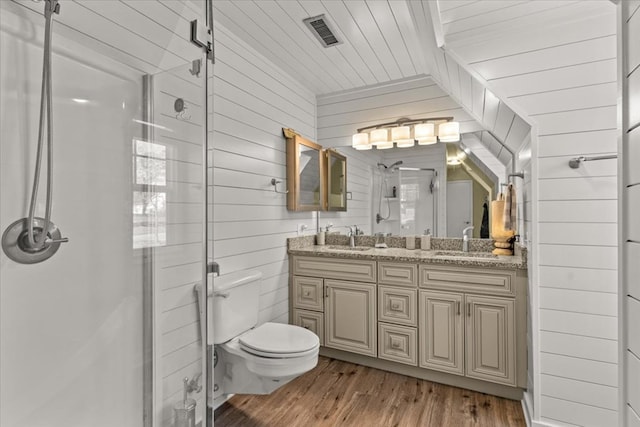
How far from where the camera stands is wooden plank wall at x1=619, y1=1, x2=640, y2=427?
0.54m

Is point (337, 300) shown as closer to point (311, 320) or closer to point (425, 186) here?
point (311, 320)

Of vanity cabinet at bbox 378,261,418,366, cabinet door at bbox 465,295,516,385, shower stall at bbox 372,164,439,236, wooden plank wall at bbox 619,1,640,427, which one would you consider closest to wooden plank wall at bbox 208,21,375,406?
shower stall at bbox 372,164,439,236

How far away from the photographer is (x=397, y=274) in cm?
242

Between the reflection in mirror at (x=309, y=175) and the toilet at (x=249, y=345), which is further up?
the reflection in mirror at (x=309, y=175)

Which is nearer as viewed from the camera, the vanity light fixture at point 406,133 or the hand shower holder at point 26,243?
the hand shower holder at point 26,243

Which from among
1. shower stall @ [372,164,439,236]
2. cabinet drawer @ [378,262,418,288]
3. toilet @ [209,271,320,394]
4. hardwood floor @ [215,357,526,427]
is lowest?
hardwood floor @ [215,357,526,427]

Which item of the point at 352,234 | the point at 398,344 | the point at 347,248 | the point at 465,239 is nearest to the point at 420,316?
the point at 398,344

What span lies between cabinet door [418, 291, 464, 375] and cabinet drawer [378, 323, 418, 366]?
6 centimetres

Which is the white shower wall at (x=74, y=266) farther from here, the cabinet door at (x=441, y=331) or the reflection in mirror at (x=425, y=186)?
the reflection in mirror at (x=425, y=186)

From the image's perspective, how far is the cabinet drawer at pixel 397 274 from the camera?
93.3 inches

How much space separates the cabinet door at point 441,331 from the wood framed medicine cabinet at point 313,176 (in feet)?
4.05

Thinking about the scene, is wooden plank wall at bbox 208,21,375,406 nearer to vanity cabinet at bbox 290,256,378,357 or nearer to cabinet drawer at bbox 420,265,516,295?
vanity cabinet at bbox 290,256,378,357

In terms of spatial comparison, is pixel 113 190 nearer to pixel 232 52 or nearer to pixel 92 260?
pixel 92 260

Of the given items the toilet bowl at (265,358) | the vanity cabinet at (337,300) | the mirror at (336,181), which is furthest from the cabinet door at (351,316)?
the mirror at (336,181)
